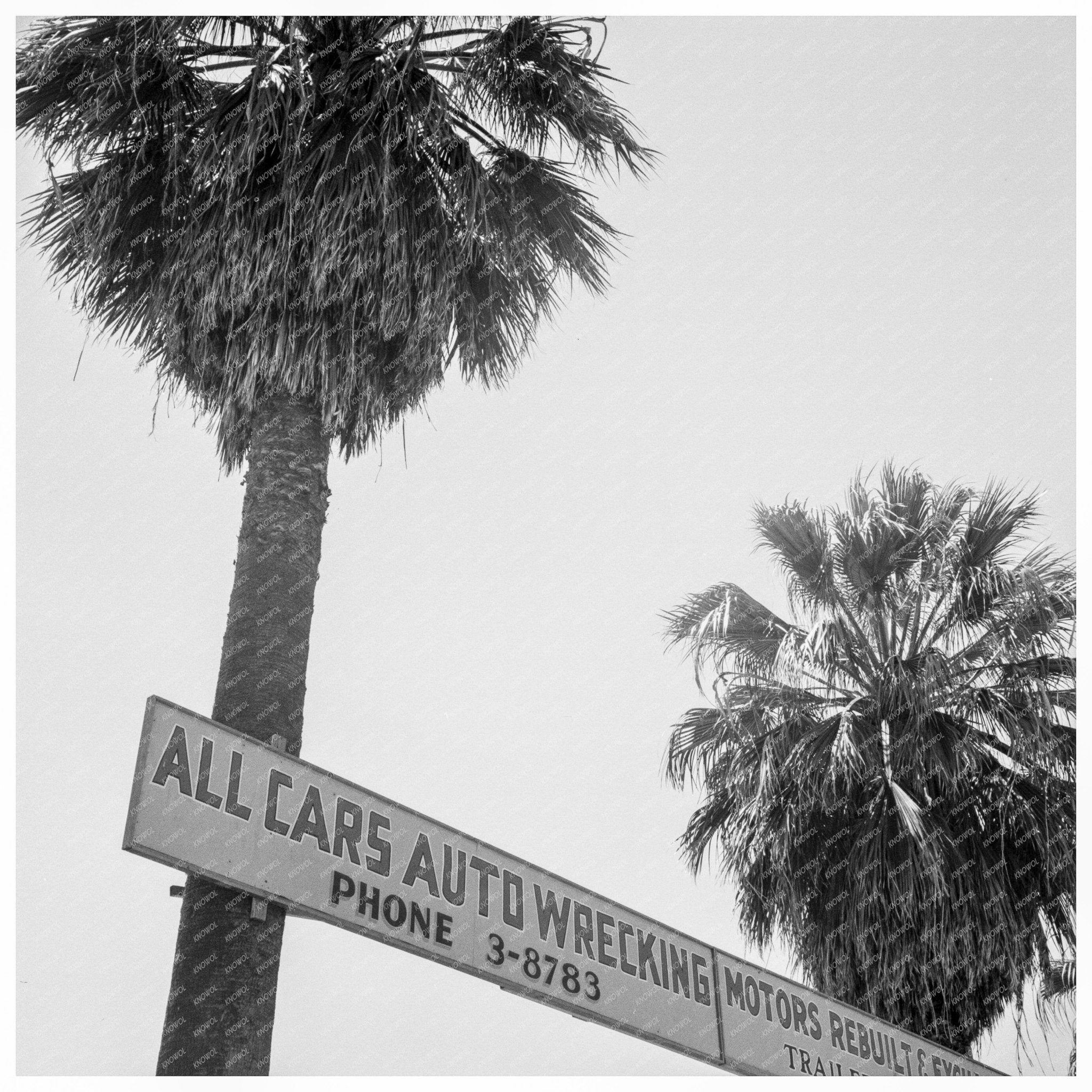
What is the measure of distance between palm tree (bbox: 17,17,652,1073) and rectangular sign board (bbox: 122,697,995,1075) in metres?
1.28

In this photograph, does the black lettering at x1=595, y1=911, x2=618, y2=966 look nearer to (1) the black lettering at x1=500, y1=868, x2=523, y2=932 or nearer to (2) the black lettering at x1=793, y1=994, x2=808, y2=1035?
(1) the black lettering at x1=500, y1=868, x2=523, y2=932

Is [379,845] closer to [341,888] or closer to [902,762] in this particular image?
[341,888]

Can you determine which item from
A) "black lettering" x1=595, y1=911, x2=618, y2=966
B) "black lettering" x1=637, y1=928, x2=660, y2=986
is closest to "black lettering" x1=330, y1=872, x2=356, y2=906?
"black lettering" x1=595, y1=911, x2=618, y2=966

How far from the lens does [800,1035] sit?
6.21 metres

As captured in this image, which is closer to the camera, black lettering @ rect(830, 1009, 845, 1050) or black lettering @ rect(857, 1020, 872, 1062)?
black lettering @ rect(830, 1009, 845, 1050)

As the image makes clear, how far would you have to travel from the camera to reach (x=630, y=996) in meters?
5.39

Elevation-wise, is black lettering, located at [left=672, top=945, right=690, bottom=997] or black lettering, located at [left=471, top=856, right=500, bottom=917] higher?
black lettering, located at [left=471, top=856, right=500, bottom=917]

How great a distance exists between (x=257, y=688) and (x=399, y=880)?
47.2 inches

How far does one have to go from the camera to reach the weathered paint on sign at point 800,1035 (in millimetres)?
5887

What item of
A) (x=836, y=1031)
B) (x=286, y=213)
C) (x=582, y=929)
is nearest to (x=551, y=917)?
(x=582, y=929)

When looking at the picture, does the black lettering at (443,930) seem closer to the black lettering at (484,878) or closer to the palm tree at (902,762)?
the black lettering at (484,878)

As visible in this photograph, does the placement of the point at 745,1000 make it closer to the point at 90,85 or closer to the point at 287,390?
the point at 287,390

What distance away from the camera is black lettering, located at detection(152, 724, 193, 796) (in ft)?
13.5

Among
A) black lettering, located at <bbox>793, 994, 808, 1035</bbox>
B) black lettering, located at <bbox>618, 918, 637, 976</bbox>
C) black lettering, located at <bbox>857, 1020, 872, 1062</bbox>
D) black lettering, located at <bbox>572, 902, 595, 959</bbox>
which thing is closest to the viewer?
black lettering, located at <bbox>572, 902, 595, 959</bbox>
